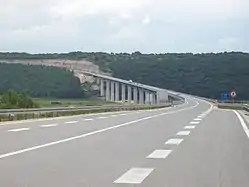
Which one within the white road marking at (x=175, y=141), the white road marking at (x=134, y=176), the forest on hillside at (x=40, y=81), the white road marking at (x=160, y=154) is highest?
the forest on hillside at (x=40, y=81)

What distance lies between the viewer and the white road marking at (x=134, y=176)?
1000 centimetres

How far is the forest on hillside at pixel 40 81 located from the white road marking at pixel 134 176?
5002 inches

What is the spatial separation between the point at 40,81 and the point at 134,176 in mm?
141763

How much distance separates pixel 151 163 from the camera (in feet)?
41.3

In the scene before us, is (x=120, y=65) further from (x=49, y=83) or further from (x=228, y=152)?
(x=228, y=152)

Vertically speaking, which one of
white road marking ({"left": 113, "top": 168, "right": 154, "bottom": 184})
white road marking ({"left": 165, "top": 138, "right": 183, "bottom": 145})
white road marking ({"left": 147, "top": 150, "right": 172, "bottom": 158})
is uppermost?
white road marking ({"left": 113, "top": 168, "right": 154, "bottom": 184})

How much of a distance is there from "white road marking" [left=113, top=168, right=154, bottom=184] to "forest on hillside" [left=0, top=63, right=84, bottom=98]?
5002 inches

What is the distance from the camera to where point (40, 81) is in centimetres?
15100

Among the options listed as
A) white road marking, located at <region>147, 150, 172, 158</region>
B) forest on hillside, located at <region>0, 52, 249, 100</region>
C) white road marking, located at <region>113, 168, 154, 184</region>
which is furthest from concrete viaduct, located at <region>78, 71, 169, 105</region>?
white road marking, located at <region>113, 168, 154, 184</region>

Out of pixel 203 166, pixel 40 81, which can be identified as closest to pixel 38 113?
pixel 203 166

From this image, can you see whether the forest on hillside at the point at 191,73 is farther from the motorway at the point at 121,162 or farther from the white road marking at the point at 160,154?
the white road marking at the point at 160,154

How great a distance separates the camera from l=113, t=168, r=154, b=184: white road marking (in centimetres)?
1000

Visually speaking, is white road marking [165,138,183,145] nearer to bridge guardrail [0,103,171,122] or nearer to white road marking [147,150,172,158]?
white road marking [147,150,172,158]

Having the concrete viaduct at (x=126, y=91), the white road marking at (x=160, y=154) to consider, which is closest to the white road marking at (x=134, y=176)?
the white road marking at (x=160, y=154)
